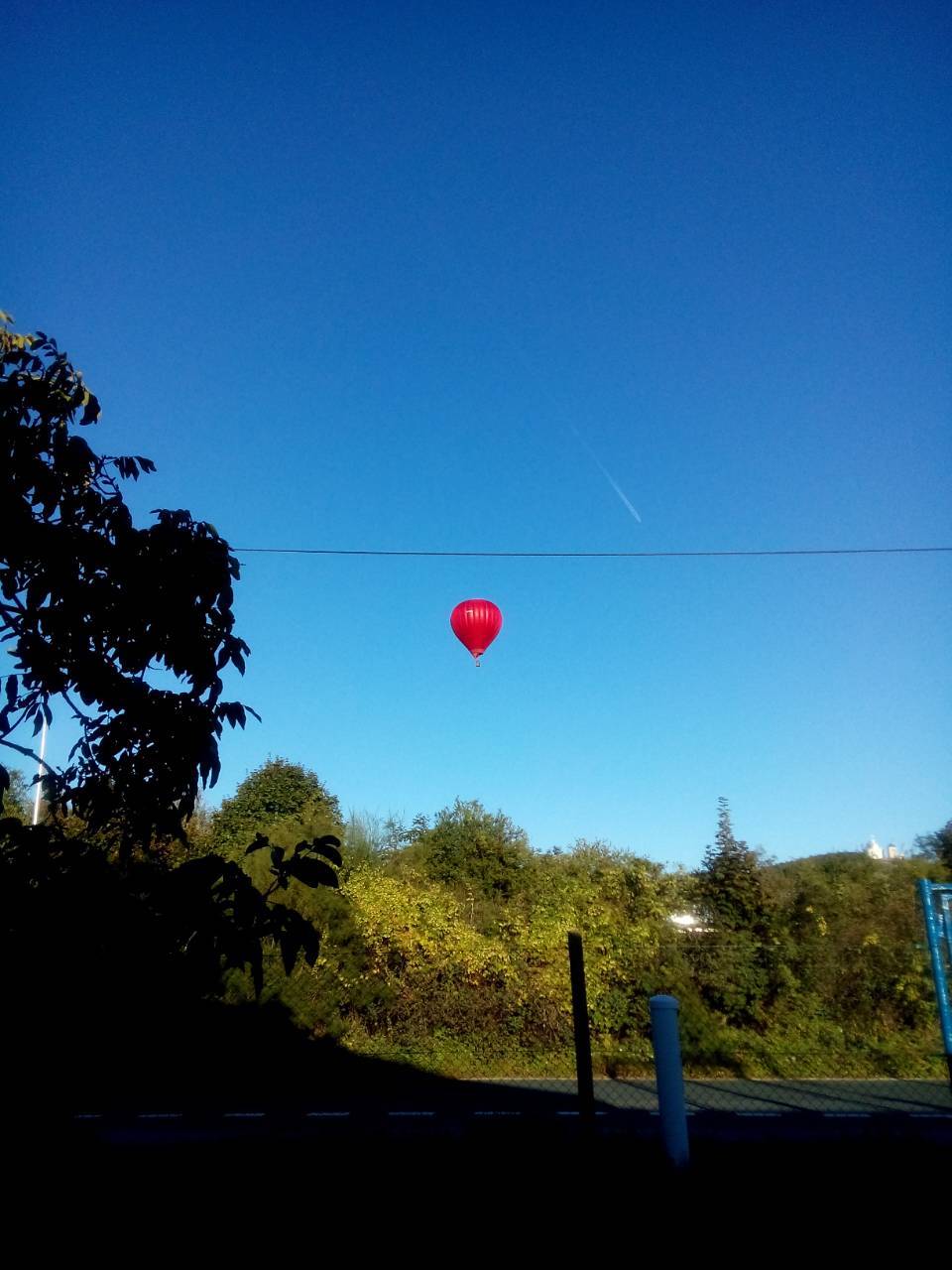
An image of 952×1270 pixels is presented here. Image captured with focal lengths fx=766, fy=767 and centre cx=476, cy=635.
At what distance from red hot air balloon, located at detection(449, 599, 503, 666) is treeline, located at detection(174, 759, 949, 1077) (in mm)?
4263

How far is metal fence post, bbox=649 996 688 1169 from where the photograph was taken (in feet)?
13.9

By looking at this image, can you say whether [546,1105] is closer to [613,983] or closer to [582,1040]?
[613,983]

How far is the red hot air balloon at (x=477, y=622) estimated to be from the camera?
9.84 m

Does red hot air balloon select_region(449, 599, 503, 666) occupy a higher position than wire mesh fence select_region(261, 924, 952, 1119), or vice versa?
red hot air balloon select_region(449, 599, 503, 666)

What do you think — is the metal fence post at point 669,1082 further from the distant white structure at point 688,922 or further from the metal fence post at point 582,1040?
the distant white structure at point 688,922

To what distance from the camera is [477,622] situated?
982 cm

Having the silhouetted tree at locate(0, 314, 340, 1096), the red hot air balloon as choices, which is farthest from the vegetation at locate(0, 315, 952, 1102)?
the red hot air balloon

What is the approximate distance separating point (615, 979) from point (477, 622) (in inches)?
227

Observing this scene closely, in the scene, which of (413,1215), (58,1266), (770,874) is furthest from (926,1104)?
(58,1266)

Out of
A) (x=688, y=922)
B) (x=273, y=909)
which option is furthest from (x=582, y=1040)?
(x=688, y=922)

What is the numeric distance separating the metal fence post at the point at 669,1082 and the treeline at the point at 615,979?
22.6ft

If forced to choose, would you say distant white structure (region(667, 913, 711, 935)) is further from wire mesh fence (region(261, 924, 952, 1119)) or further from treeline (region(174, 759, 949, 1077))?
wire mesh fence (region(261, 924, 952, 1119))

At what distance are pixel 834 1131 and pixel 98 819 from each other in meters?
6.90

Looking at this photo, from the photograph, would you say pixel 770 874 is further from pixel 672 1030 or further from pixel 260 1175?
pixel 260 1175
